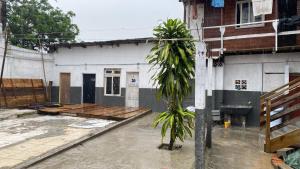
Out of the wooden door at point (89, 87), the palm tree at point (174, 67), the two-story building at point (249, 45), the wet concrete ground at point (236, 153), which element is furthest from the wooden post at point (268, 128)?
the wooden door at point (89, 87)

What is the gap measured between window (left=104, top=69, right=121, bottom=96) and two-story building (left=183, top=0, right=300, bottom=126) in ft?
17.4

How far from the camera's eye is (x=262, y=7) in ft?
35.2

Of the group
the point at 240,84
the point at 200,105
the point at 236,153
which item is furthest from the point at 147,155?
the point at 240,84

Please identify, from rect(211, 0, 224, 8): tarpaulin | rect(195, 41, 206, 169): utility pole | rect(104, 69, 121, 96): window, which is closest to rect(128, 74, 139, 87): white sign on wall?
rect(104, 69, 121, 96): window

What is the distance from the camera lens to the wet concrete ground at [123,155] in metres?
6.35

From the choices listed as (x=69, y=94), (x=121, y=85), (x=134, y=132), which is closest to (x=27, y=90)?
(x=69, y=94)

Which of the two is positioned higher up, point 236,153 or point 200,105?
point 200,105

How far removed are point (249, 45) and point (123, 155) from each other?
744 centimetres

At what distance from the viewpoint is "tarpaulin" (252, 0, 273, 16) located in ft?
34.8

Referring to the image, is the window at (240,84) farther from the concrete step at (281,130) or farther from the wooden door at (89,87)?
the wooden door at (89,87)

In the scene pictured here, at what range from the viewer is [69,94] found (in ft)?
58.1

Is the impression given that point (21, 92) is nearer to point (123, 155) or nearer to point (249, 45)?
point (123, 155)

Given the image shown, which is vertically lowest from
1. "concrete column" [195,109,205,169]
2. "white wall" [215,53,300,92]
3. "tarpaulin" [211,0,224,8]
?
"concrete column" [195,109,205,169]

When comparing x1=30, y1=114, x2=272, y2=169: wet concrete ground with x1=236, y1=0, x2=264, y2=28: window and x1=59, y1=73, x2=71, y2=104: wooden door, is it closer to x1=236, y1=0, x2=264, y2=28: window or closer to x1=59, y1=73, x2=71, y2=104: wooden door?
A: x1=236, y1=0, x2=264, y2=28: window
